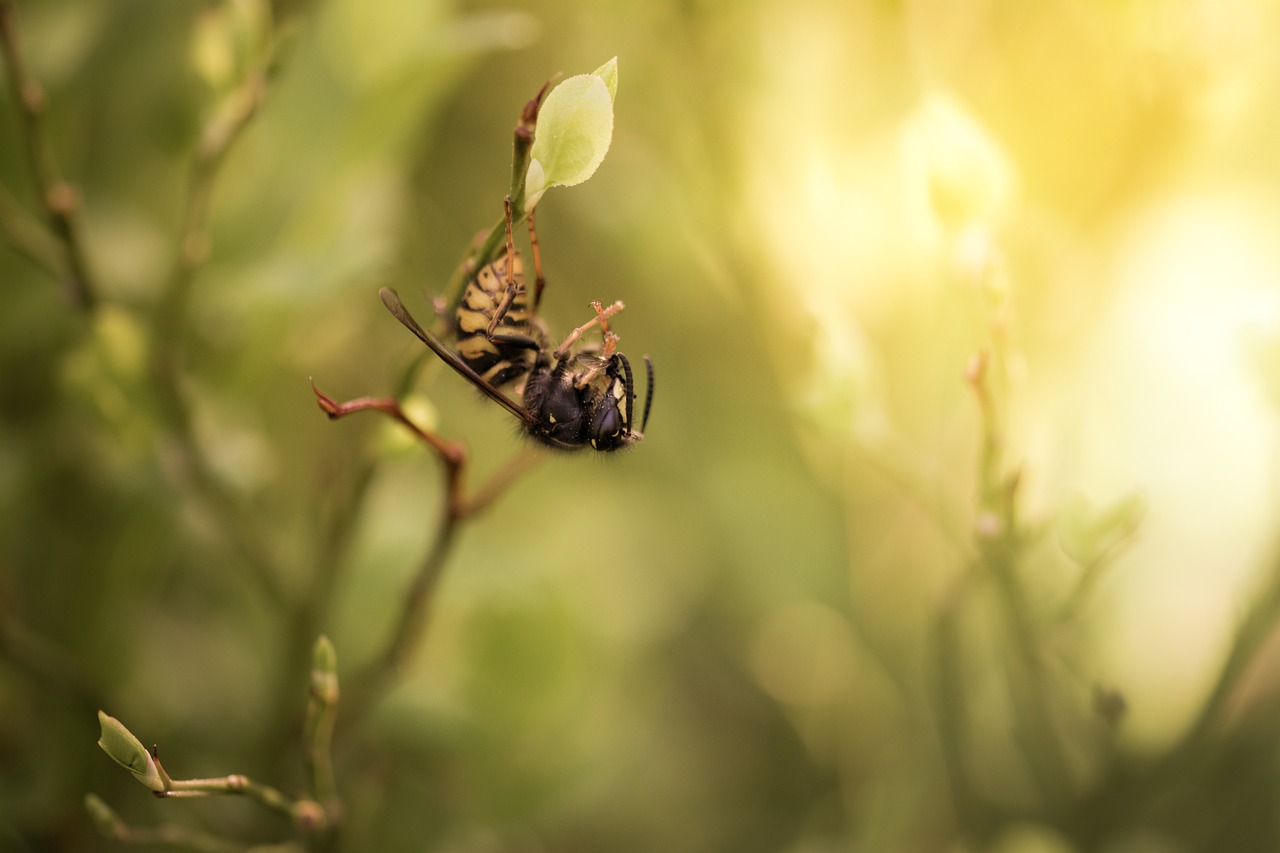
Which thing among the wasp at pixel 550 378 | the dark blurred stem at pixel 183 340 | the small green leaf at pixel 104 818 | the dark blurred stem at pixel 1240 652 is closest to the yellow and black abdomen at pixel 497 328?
the wasp at pixel 550 378

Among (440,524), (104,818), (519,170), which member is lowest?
(104,818)

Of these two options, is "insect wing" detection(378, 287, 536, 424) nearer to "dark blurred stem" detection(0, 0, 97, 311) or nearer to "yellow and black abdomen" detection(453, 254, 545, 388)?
"yellow and black abdomen" detection(453, 254, 545, 388)

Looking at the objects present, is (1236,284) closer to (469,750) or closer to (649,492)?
(649,492)

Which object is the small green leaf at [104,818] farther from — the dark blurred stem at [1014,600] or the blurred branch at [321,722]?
the dark blurred stem at [1014,600]

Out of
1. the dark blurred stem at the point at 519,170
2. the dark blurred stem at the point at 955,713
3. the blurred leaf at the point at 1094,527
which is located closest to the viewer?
the dark blurred stem at the point at 519,170

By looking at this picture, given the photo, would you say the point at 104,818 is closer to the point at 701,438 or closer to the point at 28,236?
the point at 28,236

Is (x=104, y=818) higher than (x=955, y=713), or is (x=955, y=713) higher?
(x=955, y=713)

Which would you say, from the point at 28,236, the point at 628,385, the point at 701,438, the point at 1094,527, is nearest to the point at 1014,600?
the point at 1094,527
